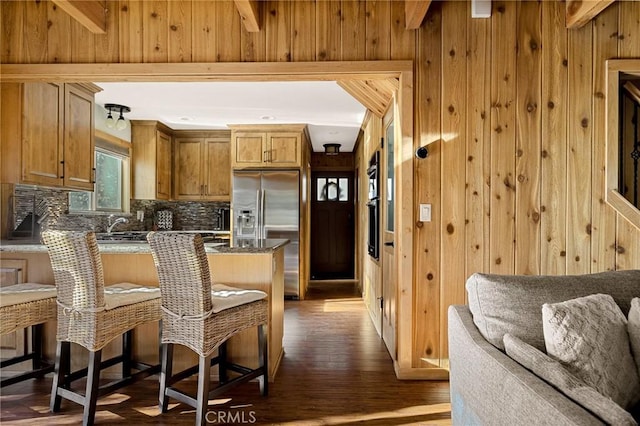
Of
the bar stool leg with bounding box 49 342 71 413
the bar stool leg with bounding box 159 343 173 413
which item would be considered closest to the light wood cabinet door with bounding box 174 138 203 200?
the bar stool leg with bounding box 49 342 71 413

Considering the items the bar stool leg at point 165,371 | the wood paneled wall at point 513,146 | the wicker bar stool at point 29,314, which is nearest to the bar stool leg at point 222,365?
the bar stool leg at point 165,371

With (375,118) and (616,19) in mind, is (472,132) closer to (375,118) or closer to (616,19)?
(616,19)

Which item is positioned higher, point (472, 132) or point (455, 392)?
point (472, 132)

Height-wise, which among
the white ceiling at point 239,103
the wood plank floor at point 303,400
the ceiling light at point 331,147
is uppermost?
the white ceiling at point 239,103

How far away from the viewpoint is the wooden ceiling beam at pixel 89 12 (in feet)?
7.93

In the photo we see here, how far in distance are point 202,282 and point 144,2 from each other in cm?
209

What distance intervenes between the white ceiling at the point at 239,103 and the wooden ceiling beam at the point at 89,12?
104cm

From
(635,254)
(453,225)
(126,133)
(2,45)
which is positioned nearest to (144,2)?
(2,45)

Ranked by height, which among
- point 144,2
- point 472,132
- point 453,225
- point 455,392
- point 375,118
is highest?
point 144,2

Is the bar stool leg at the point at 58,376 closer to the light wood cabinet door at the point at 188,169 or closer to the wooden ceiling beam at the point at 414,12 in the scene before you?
the wooden ceiling beam at the point at 414,12

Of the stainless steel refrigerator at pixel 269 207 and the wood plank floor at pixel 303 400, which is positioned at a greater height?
the stainless steel refrigerator at pixel 269 207

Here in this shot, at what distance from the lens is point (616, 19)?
106 inches

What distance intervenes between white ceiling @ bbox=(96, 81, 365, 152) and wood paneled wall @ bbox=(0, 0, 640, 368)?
1.02 metres

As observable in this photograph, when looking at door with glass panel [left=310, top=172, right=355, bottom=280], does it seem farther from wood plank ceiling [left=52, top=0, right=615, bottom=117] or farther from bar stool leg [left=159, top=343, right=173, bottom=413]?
bar stool leg [left=159, top=343, right=173, bottom=413]
